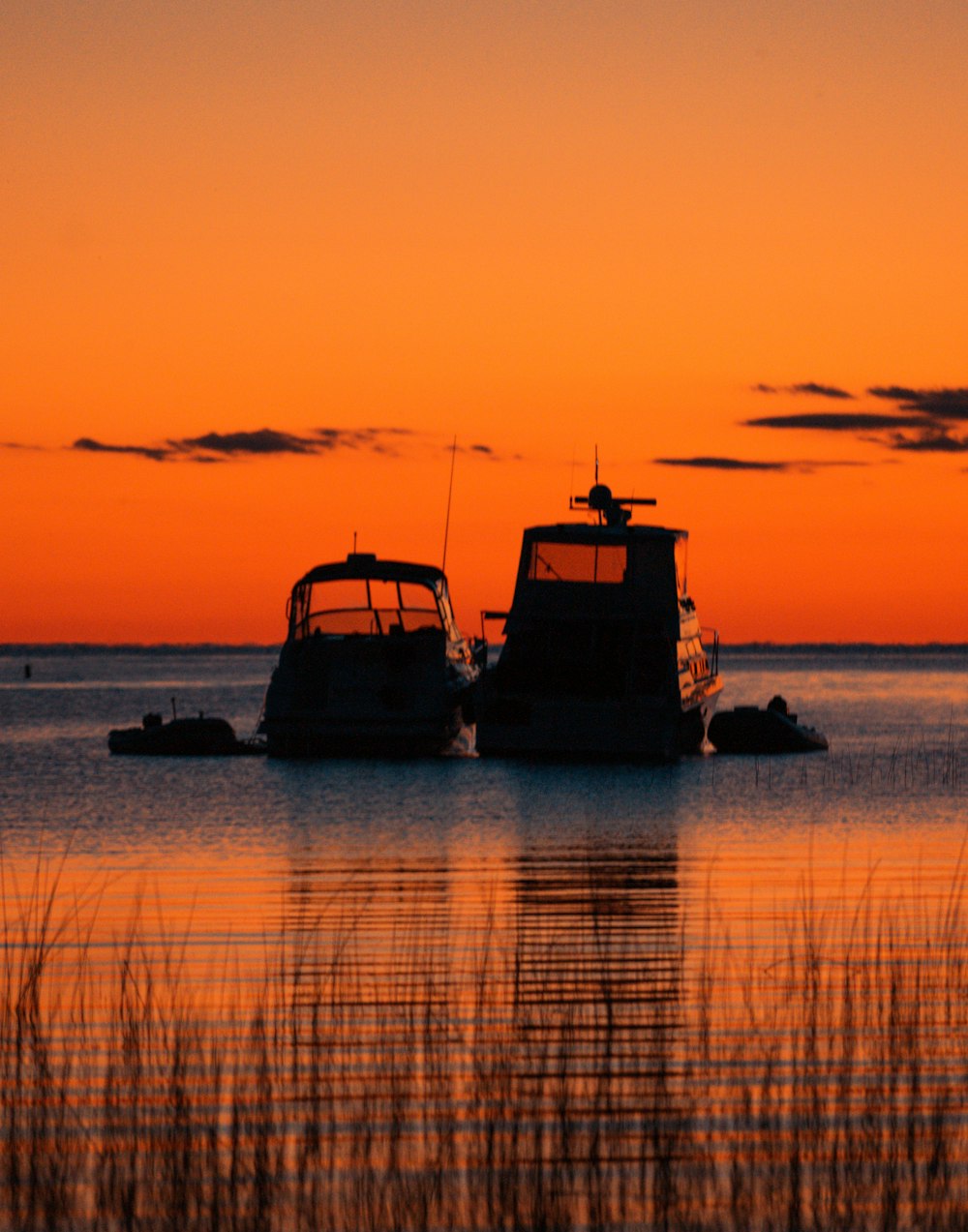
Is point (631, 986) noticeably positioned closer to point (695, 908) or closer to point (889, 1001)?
point (889, 1001)

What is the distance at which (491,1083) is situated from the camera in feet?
37.2

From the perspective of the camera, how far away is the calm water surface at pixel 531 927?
10.4 metres

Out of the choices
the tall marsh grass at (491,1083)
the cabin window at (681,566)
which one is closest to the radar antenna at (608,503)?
the cabin window at (681,566)

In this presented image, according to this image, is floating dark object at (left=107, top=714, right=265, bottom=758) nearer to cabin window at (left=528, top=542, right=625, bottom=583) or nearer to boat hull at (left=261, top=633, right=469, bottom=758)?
boat hull at (left=261, top=633, right=469, bottom=758)

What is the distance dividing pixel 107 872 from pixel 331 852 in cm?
438

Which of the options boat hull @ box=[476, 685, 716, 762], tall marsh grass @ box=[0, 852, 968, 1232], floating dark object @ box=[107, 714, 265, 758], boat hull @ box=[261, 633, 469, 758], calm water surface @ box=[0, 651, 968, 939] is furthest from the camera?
floating dark object @ box=[107, 714, 265, 758]

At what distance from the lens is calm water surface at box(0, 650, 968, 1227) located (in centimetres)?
1042

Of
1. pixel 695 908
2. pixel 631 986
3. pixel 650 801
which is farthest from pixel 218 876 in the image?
pixel 650 801

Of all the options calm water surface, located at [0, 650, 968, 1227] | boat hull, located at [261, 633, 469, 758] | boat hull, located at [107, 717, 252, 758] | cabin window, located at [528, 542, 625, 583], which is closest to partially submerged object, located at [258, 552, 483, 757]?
boat hull, located at [261, 633, 469, 758]

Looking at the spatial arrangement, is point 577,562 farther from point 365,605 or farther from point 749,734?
point 749,734

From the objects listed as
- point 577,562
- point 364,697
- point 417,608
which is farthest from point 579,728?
point 417,608

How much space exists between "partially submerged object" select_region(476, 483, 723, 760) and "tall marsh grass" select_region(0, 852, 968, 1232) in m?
26.6

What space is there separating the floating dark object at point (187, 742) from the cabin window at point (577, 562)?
1391cm

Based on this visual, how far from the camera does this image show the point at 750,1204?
8945mm
